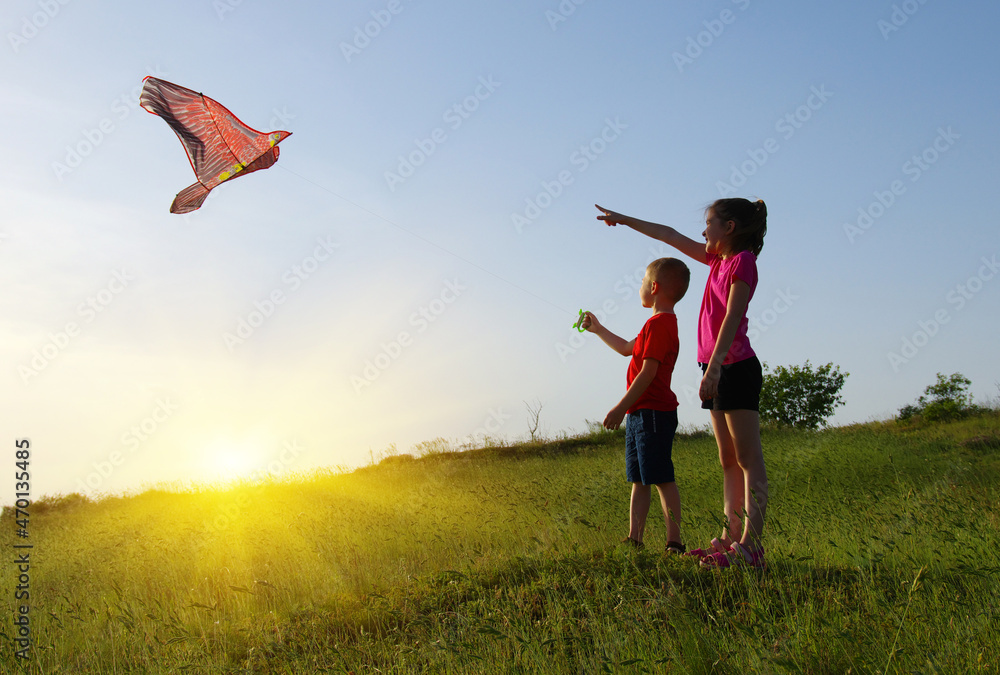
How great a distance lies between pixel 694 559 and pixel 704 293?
1601 millimetres

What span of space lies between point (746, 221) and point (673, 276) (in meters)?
0.67

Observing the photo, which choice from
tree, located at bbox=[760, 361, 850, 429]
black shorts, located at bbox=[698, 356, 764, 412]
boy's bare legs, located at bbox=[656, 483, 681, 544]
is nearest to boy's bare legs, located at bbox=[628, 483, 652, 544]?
boy's bare legs, located at bbox=[656, 483, 681, 544]

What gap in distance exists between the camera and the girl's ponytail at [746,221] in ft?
12.8

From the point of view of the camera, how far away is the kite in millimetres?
5816

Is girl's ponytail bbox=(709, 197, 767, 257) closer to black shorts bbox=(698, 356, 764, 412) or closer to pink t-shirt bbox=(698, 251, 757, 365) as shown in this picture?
pink t-shirt bbox=(698, 251, 757, 365)

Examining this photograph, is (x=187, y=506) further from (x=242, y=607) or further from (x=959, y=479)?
(x=959, y=479)

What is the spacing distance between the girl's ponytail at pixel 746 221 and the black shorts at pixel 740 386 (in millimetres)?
704

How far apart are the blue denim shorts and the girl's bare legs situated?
0.38 m

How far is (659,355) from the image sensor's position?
4223mm

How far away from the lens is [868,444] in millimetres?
11703

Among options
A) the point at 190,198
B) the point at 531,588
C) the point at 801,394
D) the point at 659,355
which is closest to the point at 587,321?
the point at 659,355

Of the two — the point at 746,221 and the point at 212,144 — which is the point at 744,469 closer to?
the point at 746,221

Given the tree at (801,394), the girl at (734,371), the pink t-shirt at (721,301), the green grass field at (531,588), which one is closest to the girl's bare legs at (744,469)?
the girl at (734,371)

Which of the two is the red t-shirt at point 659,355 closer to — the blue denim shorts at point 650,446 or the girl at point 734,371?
the blue denim shorts at point 650,446
